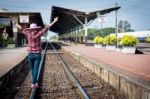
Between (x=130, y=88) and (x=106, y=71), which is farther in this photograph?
(x=106, y=71)

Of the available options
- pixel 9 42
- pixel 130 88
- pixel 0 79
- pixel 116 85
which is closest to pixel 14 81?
pixel 0 79

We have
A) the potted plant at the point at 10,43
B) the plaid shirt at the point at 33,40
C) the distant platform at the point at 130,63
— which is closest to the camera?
the plaid shirt at the point at 33,40

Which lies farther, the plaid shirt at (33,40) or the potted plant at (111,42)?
the potted plant at (111,42)

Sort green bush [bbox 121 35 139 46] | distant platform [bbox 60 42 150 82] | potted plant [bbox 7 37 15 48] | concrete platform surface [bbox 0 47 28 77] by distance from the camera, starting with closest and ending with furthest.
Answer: distant platform [bbox 60 42 150 82] → concrete platform surface [bbox 0 47 28 77] → green bush [bbox 121 35 139 46] → potted plant [bbox 7 37 15 48]

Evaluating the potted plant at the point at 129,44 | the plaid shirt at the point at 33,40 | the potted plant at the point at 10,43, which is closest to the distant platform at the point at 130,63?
the plaid shirt at the point at 33,40

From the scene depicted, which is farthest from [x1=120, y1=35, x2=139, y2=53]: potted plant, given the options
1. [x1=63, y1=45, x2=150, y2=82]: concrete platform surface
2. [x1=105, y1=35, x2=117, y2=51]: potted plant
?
[x1=105, y1=35, x2=117, y2=51]: potted plant

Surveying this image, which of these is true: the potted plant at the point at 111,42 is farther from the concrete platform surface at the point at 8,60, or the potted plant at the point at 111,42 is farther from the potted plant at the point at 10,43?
the potted plant at the point at 10,43

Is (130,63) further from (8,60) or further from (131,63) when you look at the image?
(8,60)

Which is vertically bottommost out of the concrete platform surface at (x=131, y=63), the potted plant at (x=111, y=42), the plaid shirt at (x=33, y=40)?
the concrete platform surface at (x=131, y=63)

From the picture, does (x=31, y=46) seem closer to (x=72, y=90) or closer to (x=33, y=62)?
(x=33, y=62)

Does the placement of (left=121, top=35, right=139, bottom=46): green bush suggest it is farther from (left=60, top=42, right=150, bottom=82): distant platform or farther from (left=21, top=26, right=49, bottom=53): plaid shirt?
(left=21, top=26, right=49, bottom=53): plaid shirt

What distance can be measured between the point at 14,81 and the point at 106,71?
393 cm

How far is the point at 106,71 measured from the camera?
498 inches

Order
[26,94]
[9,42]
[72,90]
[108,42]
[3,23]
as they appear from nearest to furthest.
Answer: [26,94], [72,90], [108,42], [9,42], [3,23]
